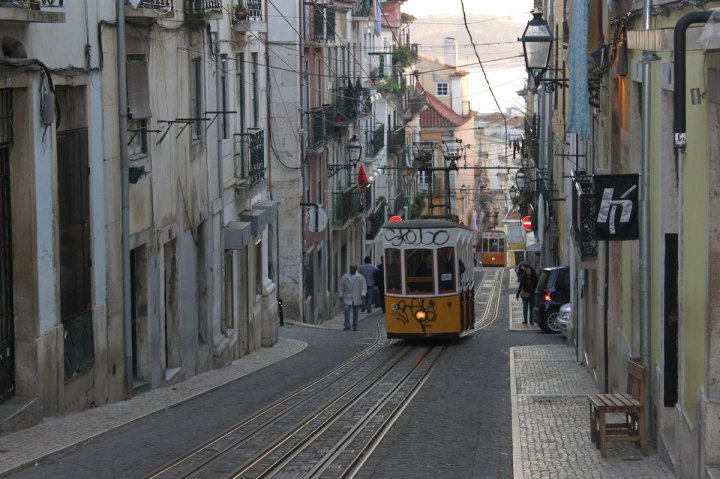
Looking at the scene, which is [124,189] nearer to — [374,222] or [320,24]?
[320,24]

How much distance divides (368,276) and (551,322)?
783cm

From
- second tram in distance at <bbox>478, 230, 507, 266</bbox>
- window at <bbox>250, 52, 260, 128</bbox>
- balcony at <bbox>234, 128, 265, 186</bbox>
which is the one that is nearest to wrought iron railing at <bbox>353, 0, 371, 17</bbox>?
window at <bbox>250, 52, 260, 128</bbox>

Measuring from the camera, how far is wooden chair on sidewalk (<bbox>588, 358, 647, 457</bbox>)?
11.7m

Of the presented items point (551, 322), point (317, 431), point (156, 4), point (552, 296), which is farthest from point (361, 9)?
point (317, 431)

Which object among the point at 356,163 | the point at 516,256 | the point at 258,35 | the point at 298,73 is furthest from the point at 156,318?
the point at 516,256

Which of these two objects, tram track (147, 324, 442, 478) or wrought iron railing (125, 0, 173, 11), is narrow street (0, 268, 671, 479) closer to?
tram track (147, 324, 442, 478)

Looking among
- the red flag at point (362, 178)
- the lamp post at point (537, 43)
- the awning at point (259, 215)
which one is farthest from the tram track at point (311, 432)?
the red flag at point (362, 178)

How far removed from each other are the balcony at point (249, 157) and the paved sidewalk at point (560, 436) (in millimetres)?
7481

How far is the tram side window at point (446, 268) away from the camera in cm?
2545

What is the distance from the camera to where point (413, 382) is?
1938 cm

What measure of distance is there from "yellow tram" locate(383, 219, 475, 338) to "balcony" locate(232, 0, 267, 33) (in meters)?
4.68

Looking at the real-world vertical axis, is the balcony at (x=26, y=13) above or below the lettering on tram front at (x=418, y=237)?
above

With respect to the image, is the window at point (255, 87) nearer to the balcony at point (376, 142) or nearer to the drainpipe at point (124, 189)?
the drainpipe at point (124, 189)

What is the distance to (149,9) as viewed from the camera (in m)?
17.0
